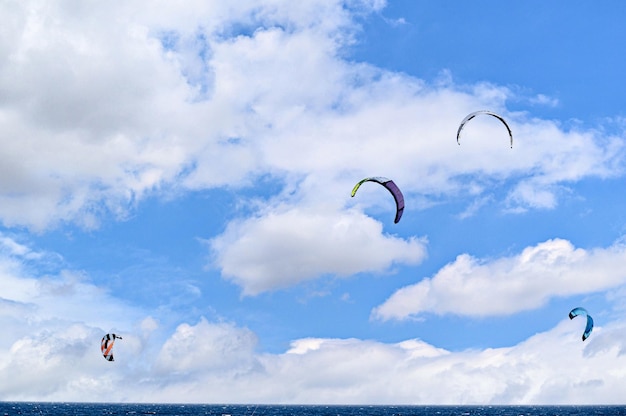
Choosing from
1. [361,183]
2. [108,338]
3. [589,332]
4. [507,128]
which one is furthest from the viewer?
[589,332]

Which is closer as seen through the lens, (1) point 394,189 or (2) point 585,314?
(1) point 394,189

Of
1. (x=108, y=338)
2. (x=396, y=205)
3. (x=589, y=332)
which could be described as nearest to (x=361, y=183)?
(x=396, y=205)

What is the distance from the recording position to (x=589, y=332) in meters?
61.4

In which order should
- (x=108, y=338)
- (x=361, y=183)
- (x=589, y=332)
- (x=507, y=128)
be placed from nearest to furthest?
(x=507, y=128), (x=361, y=183), (x=108, y=338), (x=589, y=332)

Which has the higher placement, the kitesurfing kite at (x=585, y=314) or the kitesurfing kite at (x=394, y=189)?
the kitesurfing kite at (x=394, y=189)

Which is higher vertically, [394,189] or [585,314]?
[394,189]

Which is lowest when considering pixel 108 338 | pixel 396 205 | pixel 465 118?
pixel 108 338

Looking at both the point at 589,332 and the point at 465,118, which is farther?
the point at 589,332

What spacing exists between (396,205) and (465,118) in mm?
7094

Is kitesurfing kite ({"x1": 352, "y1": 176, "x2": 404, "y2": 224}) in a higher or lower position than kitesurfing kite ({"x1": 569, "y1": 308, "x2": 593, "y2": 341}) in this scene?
higher

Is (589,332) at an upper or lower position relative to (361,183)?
lower

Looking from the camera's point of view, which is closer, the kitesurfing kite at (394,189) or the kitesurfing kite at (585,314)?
the kitesurfing kite at (394,189)

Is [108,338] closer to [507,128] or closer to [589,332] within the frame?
[507,128]

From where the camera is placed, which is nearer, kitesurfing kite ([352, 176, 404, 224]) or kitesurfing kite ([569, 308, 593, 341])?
kitesurfing kite ([352, 176, 404, 224])
